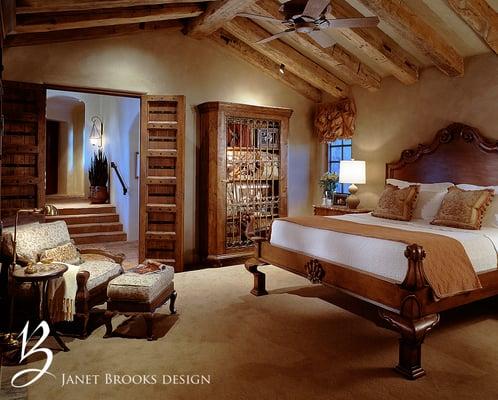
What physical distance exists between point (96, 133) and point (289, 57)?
18.3 ft

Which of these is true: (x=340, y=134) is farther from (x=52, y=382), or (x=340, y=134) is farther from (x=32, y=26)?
(x=52, y=382)

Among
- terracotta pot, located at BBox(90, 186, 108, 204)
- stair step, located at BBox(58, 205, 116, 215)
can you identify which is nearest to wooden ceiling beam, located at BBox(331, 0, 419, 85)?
stair step, located at BBox(58, 205, 116, 215)

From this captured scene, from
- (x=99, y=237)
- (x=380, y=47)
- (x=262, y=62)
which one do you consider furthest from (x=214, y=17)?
(x=99, y=237)

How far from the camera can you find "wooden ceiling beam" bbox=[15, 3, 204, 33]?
3.92 metres

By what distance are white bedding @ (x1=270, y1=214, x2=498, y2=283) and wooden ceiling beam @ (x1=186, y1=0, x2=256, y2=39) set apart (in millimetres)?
2366

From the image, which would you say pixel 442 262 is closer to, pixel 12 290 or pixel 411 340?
pixel 411 340

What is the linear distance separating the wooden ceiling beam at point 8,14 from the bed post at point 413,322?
3.31m

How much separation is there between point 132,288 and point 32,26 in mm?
2730

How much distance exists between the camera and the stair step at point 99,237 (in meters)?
6.73

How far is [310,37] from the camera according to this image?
5.09 m

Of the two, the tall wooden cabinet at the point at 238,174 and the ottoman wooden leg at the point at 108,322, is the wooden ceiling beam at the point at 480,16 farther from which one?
the ottoman wooden leg at the point at 108,322

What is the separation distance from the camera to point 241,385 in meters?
2.46

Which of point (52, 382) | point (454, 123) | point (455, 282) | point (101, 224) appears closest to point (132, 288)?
point (52, 382)

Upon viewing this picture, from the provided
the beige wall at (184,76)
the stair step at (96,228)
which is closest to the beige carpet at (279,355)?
the beige wall at (184,76)
